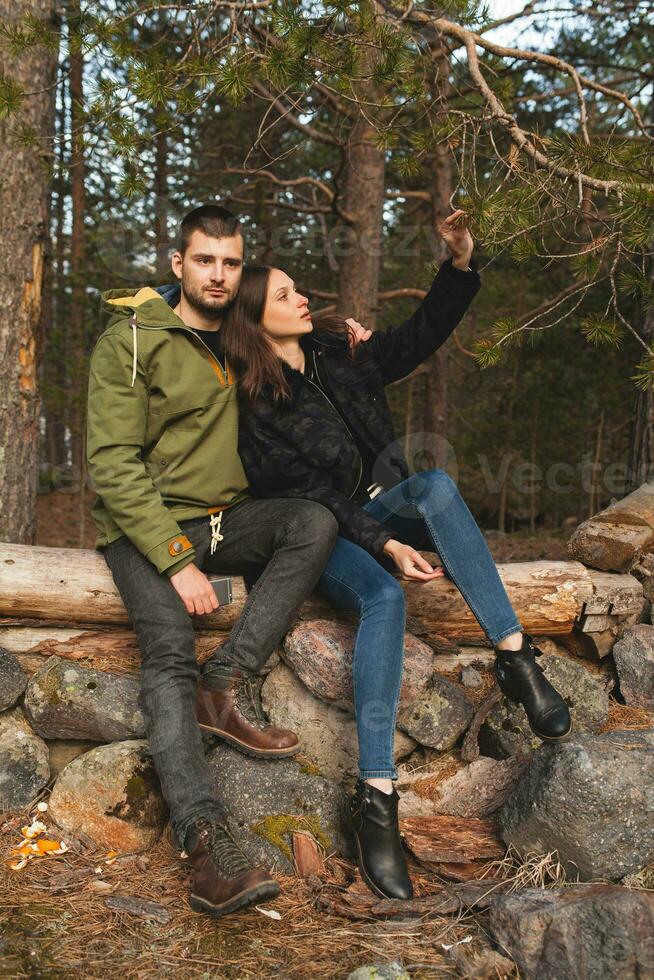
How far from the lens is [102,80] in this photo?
346 cm

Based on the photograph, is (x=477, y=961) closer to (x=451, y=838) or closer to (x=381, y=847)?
(x=381, y=847)

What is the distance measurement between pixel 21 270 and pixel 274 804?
124 inches

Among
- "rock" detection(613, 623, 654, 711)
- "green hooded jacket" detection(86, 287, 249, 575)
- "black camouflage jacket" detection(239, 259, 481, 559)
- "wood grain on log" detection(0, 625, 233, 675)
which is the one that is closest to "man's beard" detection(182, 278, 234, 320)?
"green hooded jacket" detection(86, 287, 249, 575)

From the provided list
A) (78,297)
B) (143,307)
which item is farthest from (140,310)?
(78,297)

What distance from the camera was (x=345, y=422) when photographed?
3.55 meters

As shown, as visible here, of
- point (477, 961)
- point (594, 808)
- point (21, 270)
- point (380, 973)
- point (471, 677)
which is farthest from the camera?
point (21, 270)

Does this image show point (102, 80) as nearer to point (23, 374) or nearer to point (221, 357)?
point (221, 357)

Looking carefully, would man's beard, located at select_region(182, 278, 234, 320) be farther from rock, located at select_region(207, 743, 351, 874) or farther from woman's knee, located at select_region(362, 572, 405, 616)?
rock, located at select_region(207, 743, 351, 874)

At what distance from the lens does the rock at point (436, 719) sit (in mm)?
3404

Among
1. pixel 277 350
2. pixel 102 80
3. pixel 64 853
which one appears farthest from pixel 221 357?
pixel 64 853

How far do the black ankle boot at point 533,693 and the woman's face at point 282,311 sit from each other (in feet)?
5.06

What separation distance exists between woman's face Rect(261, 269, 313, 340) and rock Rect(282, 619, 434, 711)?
1.22 m

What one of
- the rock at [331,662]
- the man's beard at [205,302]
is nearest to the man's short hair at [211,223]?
the man's beard at [205,302]

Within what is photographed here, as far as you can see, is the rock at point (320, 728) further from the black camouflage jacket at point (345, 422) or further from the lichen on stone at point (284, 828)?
the black camouflage jacket at point (345, 422)
